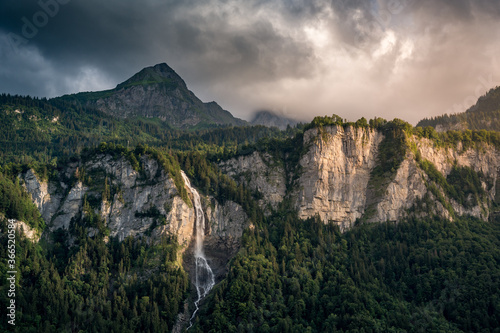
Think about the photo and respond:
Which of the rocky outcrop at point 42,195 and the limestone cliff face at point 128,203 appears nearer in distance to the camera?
the rocky outcrop at point 42,195

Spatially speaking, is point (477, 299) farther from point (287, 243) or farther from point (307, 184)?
point (307, 184)

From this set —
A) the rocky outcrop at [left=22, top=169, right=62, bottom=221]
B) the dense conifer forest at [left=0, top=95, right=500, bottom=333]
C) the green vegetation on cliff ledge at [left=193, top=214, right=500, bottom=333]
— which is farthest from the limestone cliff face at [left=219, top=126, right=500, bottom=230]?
the rocky outcrop at [left=22, top=169, right=62, bottom=221]

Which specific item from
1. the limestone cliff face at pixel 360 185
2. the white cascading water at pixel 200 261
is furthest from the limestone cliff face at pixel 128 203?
the limestone cliff face at pixel 360 185

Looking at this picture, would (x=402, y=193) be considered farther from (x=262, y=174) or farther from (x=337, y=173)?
(x=262, y=174)

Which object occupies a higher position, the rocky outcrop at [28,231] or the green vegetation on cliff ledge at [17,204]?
the green vegetation on cliff ledge at [17,204]

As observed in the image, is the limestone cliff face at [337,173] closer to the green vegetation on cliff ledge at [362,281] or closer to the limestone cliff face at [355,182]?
the limestone cliff face at [355,182]

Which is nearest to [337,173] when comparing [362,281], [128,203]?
[362,281]

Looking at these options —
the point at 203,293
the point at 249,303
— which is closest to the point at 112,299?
the point at 203,293

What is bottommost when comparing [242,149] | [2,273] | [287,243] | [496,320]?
[496,320]
